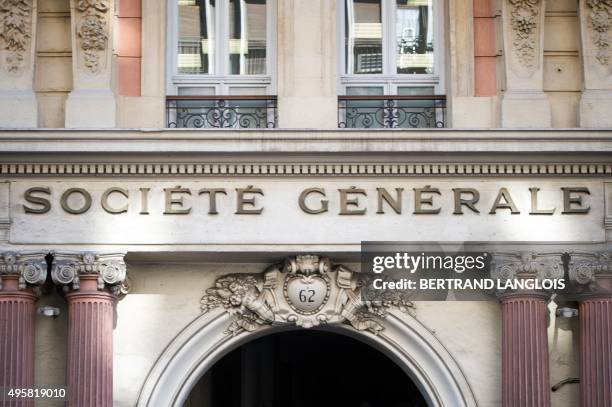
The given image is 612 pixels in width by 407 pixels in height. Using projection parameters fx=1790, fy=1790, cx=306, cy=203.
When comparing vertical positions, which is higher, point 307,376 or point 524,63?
point 524,63

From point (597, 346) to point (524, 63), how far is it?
12.2 ft

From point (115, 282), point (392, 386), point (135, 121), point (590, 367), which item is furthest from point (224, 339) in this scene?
point (392, 386)

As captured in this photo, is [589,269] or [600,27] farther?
[600,27]

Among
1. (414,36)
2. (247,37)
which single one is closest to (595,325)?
(414,36)

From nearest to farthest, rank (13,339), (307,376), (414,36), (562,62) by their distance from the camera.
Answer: (13,339), (562,62), (414,36), (307,376)

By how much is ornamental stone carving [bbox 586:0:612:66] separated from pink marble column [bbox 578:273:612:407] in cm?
287

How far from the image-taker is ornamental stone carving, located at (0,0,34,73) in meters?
22.7

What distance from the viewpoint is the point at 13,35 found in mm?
22719

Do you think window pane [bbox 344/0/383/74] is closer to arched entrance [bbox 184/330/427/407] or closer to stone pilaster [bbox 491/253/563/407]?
stone pilaster [bbox 491/253/563/407]

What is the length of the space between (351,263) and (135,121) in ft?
10.8

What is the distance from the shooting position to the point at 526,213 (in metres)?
22.5

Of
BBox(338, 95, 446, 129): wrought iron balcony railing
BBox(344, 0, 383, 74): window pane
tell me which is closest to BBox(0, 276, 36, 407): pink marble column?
BBox(338, 95, 446, 129): wrought iron balcony railing

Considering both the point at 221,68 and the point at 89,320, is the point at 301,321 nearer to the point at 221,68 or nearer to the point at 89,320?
the point at 89,320

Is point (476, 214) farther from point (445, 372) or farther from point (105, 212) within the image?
point (105, 212)
